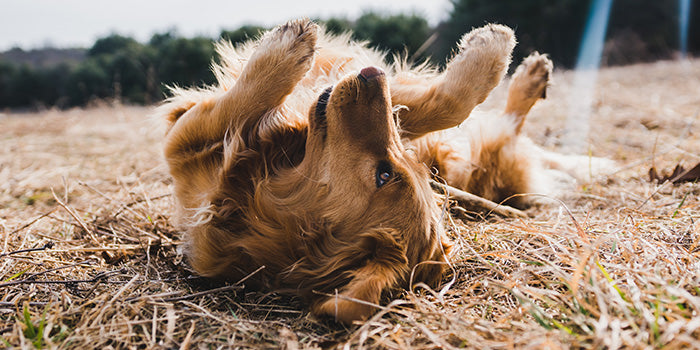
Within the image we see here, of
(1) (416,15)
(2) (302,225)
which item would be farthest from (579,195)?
(1) (416,15)

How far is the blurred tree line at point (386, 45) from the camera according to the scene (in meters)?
6.19

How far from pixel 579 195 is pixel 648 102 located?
3.99 metres

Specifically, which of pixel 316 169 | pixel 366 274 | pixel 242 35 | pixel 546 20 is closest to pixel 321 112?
pixel 316 169

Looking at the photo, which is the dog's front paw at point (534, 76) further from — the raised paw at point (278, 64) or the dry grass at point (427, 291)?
the raised paw at point (278, 64)

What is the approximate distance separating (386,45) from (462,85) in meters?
12.2

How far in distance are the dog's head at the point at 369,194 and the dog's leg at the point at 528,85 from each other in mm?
1584

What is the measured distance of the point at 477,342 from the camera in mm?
1244

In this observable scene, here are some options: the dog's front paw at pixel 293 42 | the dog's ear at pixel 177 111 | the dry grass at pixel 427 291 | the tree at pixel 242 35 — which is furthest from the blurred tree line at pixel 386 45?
the dry grass at pixel 427 291

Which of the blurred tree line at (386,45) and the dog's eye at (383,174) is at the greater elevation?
the blurred tree line at (386,45)

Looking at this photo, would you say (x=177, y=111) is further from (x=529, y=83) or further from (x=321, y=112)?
(x=529, y=83)

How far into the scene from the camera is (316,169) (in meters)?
1.88

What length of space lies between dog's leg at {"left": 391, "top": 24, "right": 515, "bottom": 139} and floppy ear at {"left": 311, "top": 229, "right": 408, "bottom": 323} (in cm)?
75

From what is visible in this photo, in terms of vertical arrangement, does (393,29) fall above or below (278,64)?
above

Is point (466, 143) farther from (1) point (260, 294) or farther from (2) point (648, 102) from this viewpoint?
(2) point (648, 102)
